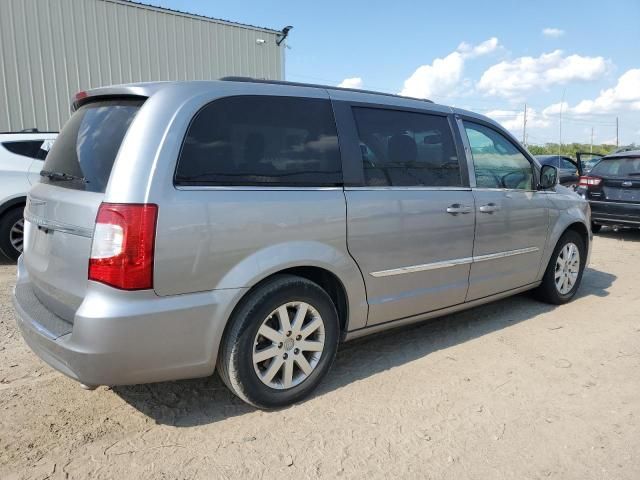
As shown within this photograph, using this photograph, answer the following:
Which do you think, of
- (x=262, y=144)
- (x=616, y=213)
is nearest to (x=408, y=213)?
(x=262, y=144)

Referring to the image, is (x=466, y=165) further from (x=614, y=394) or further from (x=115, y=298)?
(x=115, y=298)

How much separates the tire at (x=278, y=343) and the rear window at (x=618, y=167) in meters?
7.86

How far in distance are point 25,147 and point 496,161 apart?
5723mm

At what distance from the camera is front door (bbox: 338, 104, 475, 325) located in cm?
317

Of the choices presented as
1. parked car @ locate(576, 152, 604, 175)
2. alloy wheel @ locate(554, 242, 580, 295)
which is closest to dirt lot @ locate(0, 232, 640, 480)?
alloy wheel @ locate(554, 242, 580, 295)

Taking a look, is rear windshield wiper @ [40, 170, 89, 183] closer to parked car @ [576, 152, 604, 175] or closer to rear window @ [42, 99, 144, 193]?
rear window @ [42, 99, 144, 193]

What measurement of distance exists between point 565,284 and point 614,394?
1929 millimetres

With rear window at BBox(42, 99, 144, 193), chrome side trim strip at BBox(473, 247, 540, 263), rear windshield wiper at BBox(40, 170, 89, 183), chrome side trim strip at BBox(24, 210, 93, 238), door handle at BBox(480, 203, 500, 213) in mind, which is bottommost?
chrome side trim strip at BBox(473, 247, 540, 263)

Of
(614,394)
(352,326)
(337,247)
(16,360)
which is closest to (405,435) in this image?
(352,326)

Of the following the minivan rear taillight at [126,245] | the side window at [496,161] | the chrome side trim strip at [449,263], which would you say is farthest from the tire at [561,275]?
the minivan rear taillight at [126,245]

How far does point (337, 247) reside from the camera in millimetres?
2982

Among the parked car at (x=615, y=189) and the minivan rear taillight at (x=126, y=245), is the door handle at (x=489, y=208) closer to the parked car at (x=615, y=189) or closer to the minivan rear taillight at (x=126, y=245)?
the minivan rear taillight at (x=126, y=245)

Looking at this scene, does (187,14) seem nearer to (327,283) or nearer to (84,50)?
(84,50)

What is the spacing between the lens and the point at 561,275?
4.88 m
